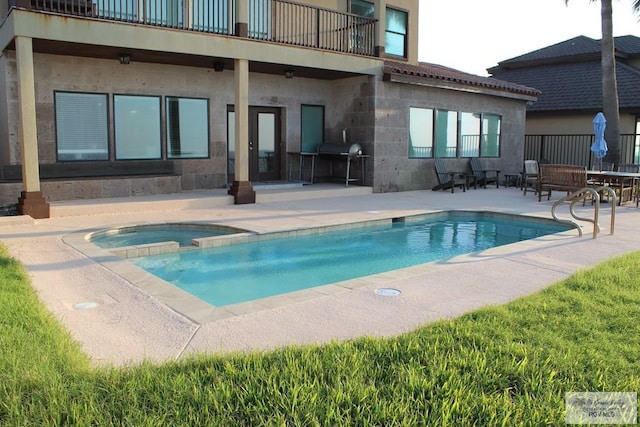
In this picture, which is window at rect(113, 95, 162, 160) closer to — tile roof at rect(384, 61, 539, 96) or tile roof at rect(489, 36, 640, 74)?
tile roof at rect(384, 61, 539, 96)

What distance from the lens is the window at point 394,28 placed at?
1823 cm

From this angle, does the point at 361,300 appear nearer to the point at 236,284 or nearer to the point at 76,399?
the point at 236,284

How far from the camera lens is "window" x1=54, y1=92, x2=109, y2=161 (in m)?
12.9

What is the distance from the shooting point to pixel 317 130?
17516 mm

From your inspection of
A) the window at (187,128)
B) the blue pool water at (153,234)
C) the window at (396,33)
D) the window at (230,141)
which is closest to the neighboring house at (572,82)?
the window at (396,33)

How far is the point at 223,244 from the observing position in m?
8.91

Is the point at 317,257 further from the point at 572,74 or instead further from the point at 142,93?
the point at 572,74

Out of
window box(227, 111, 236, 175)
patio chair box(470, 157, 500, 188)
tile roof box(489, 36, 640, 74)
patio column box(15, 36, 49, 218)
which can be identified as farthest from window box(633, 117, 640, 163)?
patio column box(15, 36, 49, 218)

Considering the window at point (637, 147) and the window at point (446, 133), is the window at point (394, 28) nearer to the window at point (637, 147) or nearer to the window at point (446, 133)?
the window at point (446, 133)

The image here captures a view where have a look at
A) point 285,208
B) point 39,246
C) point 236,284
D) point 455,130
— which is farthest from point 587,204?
point 39,246

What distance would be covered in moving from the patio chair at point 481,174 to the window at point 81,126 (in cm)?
1173

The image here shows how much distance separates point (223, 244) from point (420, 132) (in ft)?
33.8

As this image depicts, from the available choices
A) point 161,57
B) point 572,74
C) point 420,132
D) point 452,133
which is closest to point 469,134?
point 452,133

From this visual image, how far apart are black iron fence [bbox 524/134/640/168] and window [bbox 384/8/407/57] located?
293 inches
